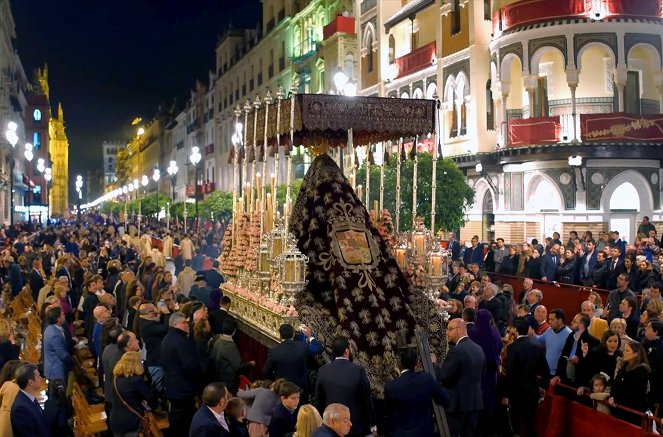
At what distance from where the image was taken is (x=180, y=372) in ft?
30.0

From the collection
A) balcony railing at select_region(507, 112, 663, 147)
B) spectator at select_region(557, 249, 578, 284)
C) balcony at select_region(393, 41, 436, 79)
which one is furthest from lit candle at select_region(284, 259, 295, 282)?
balcony at select_region(393, 41, 436, 79)

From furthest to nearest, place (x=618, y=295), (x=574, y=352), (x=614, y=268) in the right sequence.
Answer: (x=614, y=268) < (x=618, y=295) < (x=574, y=352)

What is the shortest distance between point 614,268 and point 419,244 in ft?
16.9

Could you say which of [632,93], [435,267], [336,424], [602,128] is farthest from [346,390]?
[632,93]

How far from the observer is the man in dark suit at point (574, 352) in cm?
953

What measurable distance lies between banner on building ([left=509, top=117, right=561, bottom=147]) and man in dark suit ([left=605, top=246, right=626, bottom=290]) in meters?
10.9

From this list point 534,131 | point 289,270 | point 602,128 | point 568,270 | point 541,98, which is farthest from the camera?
point 541,98

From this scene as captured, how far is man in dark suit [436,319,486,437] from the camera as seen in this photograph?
28.4 feet

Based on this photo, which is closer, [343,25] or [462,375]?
[462,375]

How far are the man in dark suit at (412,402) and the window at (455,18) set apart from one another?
85.4 ft

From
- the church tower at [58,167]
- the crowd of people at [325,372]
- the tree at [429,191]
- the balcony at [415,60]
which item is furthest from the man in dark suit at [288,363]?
the church tower at [58,167]

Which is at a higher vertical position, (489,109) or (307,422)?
(489,109)

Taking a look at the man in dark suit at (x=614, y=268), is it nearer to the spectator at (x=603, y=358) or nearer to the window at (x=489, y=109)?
the spectator at (x=603, y=358)

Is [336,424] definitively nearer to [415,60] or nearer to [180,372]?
[180,372]
